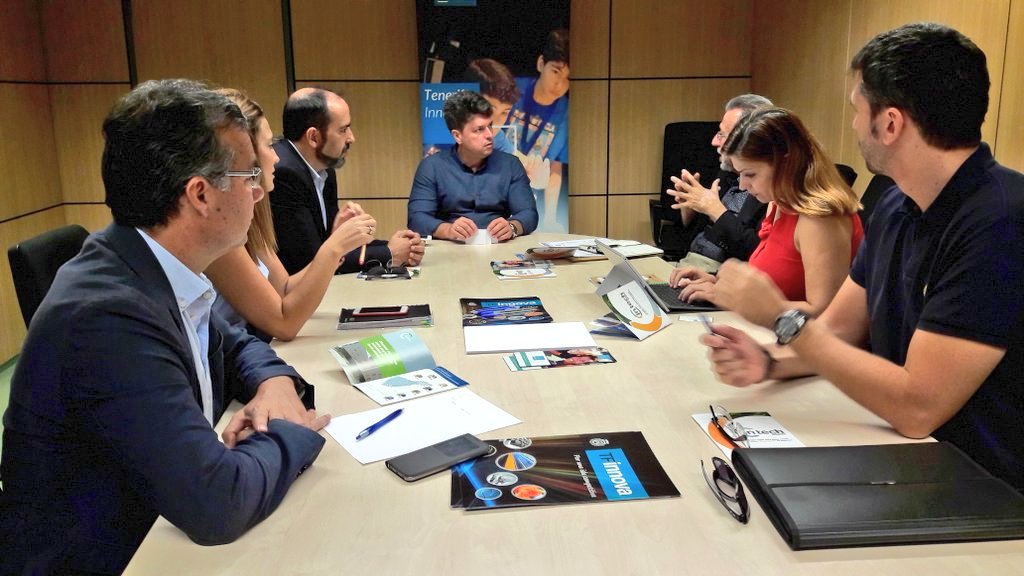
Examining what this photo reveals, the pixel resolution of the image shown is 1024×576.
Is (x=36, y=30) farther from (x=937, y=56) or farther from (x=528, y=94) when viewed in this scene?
(x=937, y=56)

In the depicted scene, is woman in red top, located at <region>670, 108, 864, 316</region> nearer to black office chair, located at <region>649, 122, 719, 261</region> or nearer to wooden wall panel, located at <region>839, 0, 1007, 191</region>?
wooden wall panel, located at <region>839, 0, 1007, 191</region>

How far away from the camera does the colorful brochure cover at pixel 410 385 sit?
5.32 feet

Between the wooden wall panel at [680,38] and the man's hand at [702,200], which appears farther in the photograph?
the wooden wall panel at [680,38]

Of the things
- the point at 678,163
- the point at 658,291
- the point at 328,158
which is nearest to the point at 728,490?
the point at 658,291

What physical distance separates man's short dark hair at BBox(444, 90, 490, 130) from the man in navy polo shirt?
2606 millimetres

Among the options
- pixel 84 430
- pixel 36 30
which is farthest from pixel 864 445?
pixel 36 30

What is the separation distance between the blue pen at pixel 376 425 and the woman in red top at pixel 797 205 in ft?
3.74

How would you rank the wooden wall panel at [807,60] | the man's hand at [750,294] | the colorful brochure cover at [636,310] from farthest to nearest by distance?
1. the wooden wall panel at [807,60]
2. the colorful brochure cover at [636,310]
3. the man's hand at [750,294]

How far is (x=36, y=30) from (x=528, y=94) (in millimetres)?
3179

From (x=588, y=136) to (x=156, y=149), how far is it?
437 cm

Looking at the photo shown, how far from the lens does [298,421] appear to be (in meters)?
1.45

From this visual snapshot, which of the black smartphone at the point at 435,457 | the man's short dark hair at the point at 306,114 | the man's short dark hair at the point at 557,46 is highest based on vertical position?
the man's short dark hair at the point at 557,46

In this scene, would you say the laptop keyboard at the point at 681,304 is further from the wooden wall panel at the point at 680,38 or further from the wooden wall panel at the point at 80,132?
the wooden wall panel at the point at 80,132

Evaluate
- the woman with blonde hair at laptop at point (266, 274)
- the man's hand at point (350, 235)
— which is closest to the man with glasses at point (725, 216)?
the man's hand at point (350, 235)
